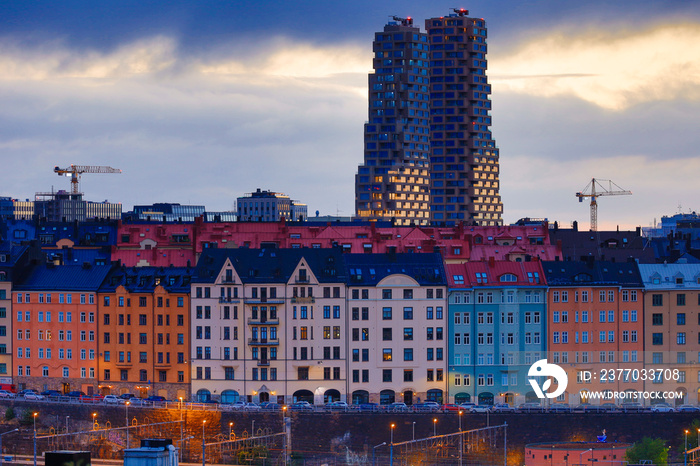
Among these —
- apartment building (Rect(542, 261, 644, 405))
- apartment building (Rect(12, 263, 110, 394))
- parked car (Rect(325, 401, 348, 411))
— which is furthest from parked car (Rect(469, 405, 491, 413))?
apartment building (Rect(12, 263, 110, 394))

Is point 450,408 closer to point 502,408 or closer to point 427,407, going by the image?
point 427,407

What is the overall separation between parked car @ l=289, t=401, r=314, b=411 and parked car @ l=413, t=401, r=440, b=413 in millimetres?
9212

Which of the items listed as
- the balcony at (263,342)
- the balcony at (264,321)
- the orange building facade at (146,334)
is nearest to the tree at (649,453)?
the balcony at (263,342)

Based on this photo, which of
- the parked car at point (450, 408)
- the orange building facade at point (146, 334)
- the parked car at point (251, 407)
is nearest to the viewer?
the parked car at point (450, 408)

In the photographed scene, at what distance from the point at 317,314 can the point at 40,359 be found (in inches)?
1129

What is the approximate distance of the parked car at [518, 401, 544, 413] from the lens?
5177 inches

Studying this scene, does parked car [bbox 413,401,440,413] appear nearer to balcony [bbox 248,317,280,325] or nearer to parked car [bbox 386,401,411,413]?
parked car [bbox 386,401,411,413]

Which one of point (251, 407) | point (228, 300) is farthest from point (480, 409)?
point (228, 300)

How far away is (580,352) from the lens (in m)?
142

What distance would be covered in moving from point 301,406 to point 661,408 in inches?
1249

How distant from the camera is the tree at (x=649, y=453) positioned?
396ft

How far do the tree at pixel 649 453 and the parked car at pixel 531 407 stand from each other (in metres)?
11.2

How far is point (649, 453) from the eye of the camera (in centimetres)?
12112

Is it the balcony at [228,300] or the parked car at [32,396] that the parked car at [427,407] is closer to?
the balcony at [228,300]
